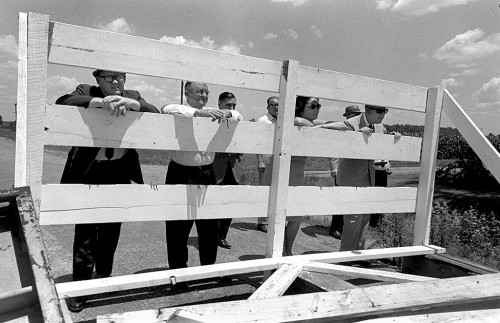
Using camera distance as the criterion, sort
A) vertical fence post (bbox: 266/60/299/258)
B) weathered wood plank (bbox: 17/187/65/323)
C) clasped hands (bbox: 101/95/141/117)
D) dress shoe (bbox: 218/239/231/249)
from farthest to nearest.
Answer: dress shoe (bbox: 218/239/231/249) → vertical fence post (bbox: 266/60/299/258) → clasped hands (bbox: 101/95/141/117) → weathered wood plank (bbox: 17/187/65/323)

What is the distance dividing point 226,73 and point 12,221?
58.8 inches

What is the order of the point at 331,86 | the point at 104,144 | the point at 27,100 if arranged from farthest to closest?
the point at 331,86, the point at 104,144, the point at 27,100

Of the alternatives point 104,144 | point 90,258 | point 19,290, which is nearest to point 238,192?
point 104,144

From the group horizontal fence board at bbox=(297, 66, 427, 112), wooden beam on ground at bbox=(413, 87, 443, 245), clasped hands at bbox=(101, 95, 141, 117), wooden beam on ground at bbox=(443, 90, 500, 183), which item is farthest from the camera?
wooden beam on ground at bbox=(413, 87, 443, 245)

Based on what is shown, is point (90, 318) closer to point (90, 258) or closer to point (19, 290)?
point (90, 258)

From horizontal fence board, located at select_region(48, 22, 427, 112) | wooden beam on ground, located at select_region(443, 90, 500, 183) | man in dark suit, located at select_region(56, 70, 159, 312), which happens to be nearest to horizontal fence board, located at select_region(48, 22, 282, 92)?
horizontal fence board, located at select_region(48, 22, 427, 112)

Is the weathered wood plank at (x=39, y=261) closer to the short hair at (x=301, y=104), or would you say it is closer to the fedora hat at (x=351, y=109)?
the short hair at (x=301, y=104)

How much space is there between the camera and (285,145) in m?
2.94

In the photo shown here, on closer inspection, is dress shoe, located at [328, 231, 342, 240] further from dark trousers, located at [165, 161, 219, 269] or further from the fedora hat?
dark trousers, located at [165, 161, 219, 269]

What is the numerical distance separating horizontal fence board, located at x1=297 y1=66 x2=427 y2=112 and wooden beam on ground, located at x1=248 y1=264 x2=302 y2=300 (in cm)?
122

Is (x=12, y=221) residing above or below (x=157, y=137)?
below

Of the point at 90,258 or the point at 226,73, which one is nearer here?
the point at 226,73

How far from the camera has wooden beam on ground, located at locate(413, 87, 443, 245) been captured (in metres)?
3.71

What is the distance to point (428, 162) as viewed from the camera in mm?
3740
